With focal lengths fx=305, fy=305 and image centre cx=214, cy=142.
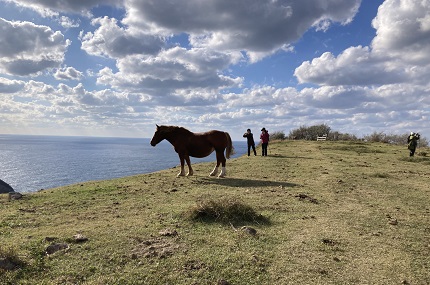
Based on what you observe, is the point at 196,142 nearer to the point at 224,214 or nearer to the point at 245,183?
the point at 245,183

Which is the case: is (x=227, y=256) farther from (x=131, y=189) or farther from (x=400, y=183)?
(x=400, y=183)

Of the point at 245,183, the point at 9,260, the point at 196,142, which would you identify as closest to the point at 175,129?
the point at 196,142

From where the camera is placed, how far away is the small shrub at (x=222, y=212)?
6.89 m

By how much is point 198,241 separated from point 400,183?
35.6 feet

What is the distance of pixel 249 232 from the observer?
19.8 ft

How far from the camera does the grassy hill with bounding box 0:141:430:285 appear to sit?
14.7 ft

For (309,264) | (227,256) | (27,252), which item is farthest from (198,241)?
(27,252)

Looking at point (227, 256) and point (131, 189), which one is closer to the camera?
point (227, 256)

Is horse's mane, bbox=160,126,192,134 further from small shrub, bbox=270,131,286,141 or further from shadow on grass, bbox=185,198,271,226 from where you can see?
small shrub, bbox=270,131,286,141

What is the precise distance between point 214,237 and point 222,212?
1125 millimetres

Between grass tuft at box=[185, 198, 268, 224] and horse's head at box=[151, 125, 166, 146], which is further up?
horse's head at box=[151, 125, 166, 146]

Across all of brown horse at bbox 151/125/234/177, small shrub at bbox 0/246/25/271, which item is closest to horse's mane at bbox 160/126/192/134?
brown horse at bbox 151/125/234/177

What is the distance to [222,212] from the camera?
694 cm

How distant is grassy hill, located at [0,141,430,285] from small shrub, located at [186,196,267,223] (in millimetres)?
23
